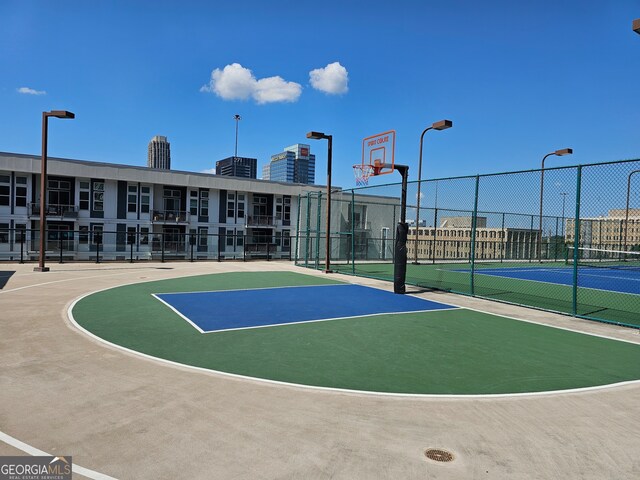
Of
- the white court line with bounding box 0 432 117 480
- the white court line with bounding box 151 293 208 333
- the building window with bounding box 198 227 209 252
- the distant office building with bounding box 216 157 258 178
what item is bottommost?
the white court line with bounding box 151 293 208 333

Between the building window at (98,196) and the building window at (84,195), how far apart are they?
1.62 ft

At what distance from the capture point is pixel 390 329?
867 cm

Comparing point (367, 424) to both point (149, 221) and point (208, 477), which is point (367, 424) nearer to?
point (208, 477)

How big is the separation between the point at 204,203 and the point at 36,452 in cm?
3757

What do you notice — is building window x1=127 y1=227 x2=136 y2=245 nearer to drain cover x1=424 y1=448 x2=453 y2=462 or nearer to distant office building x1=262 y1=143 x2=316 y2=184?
drain cover x1=424 y1=448 x2=453 y2=462

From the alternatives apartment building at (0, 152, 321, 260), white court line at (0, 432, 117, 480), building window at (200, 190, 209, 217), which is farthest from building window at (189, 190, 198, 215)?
white court line at (0, 432, 117, 480)

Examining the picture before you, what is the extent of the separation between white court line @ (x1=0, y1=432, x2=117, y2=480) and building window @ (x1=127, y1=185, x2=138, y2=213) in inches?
1394

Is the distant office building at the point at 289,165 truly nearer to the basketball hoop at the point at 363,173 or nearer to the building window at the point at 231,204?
the building window at the point at 231,204

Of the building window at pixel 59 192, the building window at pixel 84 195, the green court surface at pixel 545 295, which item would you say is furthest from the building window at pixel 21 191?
the green court surface at pixel 545 295

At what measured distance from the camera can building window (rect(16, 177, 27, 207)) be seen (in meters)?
32.8

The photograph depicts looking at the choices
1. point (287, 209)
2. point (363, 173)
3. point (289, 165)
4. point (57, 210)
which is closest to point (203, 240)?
point (287, 209)

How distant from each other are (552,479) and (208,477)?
2.68 meters

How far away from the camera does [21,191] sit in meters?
33.0

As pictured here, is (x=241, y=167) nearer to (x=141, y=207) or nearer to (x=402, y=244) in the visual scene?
(x=141, y=207)
